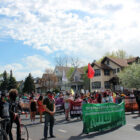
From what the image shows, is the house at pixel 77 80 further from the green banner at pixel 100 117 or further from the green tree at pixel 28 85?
the green banner at pixel 100 117

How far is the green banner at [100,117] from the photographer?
922cm

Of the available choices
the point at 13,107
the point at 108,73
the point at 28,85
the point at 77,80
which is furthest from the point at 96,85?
the point at 13,107

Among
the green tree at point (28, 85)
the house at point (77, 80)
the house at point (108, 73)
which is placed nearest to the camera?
the house at point (108, 73)

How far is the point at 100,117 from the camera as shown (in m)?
9.70

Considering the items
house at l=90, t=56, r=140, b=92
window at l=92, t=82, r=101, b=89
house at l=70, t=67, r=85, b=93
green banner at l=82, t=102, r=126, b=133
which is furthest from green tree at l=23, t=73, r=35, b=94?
green banner at l=82, t=102, r=126, b=133

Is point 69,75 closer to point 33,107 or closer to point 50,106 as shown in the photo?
point 33,107

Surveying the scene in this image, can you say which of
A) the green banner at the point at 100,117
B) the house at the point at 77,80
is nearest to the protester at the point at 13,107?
the green banner at the point at 100,117

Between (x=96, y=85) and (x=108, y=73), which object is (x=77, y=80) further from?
(x=108, y=73)

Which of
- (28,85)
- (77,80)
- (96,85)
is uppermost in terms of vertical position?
(77,80)

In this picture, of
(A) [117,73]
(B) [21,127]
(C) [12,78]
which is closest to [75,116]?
(B) [21,127]

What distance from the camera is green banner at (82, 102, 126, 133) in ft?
30.2

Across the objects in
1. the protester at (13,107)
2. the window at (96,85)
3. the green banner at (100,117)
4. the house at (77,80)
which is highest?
the house at (77,80)

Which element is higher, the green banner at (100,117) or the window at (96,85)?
the window at (96,85)

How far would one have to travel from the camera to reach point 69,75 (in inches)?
3004
